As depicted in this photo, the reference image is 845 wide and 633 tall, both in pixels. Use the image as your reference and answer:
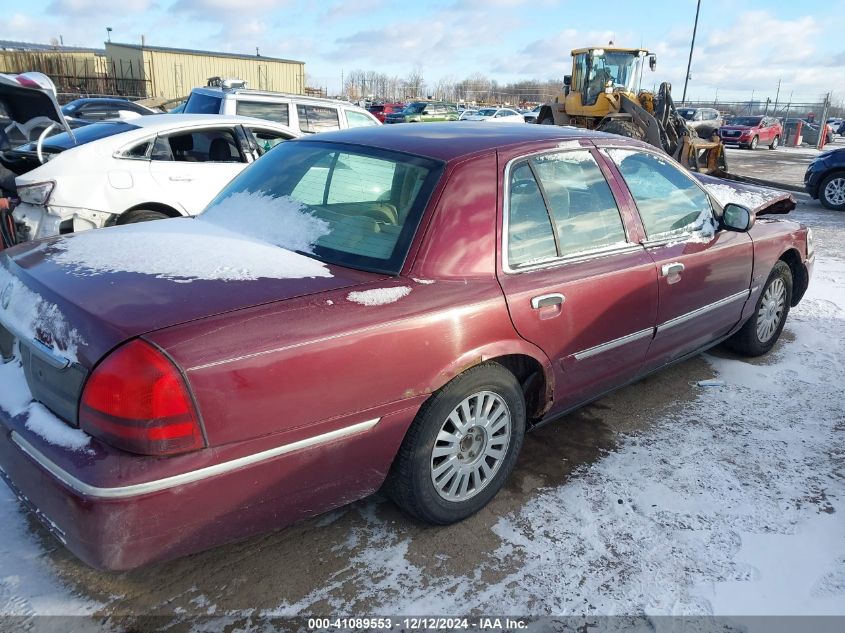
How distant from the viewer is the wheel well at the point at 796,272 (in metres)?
4.71

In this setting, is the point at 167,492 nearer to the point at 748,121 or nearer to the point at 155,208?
the point at 155,208

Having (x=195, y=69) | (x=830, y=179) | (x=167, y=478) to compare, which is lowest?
(x=167, y=478)

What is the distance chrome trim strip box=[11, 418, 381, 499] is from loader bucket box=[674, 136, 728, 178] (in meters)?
12.4

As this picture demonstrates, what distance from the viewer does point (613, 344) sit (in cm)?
322

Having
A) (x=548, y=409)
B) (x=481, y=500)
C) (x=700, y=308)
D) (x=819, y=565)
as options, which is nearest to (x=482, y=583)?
(x=481, y=500)

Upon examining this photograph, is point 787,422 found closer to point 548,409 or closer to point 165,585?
point 548,409

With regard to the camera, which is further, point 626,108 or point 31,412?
point 626,108

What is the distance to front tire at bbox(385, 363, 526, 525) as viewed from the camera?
2.47 m

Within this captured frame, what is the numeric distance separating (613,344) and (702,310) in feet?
2.97

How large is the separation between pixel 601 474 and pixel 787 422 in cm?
137

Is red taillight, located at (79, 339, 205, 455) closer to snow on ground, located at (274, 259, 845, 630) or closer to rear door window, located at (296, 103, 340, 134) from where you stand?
snow on ground, located at (274, 259, 845, 630)

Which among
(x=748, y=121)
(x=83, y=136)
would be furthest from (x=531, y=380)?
(x=748, y=121)

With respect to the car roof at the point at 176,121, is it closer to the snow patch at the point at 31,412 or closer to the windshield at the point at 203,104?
the windshield at the point at 203,104

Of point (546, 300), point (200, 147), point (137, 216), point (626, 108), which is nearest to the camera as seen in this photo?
point (546, 300)
